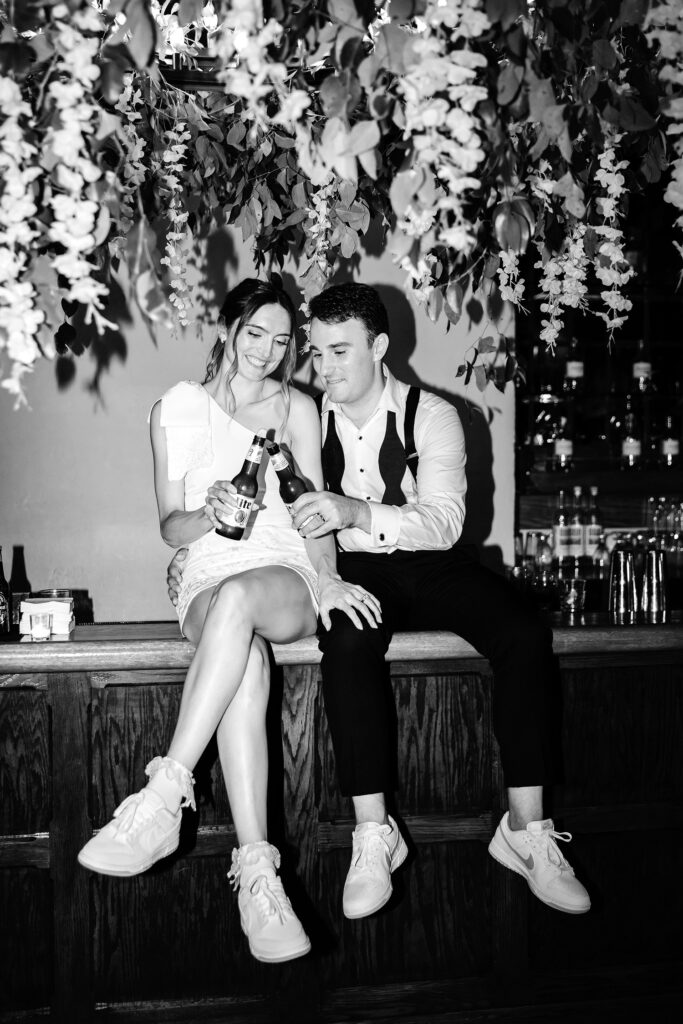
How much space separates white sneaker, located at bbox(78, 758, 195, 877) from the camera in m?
1.98

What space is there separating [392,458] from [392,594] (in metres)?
0.43

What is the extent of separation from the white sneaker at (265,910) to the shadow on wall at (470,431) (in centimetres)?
187

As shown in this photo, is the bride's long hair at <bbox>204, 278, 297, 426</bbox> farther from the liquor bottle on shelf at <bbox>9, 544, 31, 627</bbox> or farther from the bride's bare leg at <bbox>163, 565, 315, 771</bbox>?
the liquor bottle on shelf at <bbox>9, 544, 31, 627</bbox>

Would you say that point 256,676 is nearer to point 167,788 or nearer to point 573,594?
point 167,788

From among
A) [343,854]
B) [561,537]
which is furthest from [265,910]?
[561,537]

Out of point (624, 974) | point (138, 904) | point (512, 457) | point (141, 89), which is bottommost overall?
point (624, 974)

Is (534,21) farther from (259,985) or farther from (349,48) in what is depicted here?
(259,985)

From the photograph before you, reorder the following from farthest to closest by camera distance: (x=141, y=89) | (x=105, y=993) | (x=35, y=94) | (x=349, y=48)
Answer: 1. (x=105, y=993)
2. (x=141, y=89)
3. (x=35, y=94)
4. (x=349, y=48)

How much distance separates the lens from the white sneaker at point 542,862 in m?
2.15

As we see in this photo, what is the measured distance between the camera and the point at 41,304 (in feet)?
4.57

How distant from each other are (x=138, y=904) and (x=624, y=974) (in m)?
1.25

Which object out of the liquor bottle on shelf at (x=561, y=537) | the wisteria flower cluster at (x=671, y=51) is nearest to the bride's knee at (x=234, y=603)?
the wisteria flower cluster at (x=671, y=51)

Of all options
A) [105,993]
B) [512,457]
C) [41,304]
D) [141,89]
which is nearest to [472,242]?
[41,304]

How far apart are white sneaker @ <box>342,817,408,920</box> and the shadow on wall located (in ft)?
5.68
